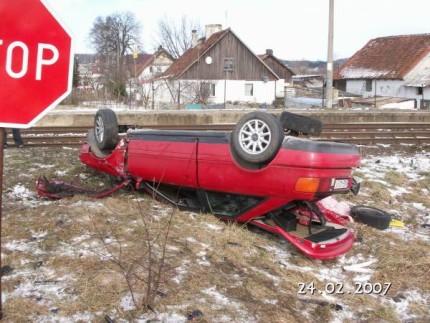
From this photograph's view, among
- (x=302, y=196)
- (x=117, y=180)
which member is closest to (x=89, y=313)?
(x=302, y=196)

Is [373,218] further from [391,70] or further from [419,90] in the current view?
[391,70]

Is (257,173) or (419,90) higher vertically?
(419,90)

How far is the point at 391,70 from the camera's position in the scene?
137ft

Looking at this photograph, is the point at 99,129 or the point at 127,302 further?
the point at 99,129

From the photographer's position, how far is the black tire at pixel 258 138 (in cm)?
445

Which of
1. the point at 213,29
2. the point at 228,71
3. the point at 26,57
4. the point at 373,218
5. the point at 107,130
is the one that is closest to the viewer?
the point at 26,57

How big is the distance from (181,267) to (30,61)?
2.16m

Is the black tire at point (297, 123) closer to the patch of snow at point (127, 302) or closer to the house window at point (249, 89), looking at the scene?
the patch of snow at point (127, 302)

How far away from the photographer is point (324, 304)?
3.84 m

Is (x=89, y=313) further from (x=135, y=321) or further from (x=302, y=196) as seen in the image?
(x=302, y=196)

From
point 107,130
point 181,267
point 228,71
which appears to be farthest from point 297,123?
point 228,71

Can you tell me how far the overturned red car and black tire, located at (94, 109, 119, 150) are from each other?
0.74 feet

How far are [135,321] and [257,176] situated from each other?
197 centimetres

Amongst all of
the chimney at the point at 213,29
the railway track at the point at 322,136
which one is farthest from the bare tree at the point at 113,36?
the railway track at the point at 322,136
